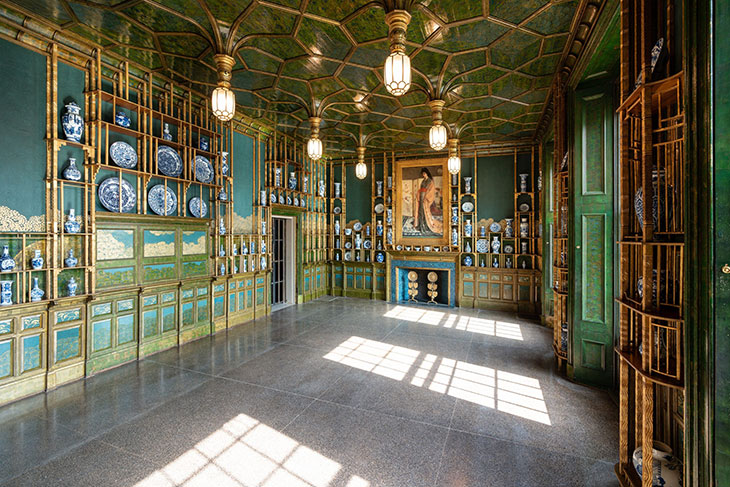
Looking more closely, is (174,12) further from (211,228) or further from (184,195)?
(211,228)

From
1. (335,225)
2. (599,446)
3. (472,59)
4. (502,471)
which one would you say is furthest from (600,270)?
(335,225)

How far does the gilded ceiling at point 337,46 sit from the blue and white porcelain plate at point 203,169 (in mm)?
1207

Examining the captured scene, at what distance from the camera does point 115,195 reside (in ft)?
15.3

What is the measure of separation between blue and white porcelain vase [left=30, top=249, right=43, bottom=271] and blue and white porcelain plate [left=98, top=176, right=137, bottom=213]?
0.97m

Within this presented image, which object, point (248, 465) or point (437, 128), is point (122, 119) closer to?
point (437, 128)

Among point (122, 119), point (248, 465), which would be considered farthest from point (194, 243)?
point (248, 465)

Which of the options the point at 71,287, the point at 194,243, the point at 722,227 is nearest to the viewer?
the point at 722,227

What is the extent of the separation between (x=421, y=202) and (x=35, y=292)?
778 cm

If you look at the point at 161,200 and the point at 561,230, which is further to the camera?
the point at 161,200

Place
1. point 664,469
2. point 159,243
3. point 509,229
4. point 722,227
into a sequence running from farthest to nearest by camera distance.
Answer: point 509,229 → point 159,243 → point 664,469 → point 722,227

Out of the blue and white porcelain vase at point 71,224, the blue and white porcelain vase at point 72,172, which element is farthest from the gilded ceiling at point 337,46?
the blue and white porcelain vase at point 71,224

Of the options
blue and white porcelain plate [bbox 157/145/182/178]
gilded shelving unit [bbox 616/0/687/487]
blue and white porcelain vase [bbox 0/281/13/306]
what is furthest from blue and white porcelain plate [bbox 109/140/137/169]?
gilded shelving unit [bbox 616/0/687/487]

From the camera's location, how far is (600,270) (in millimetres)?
4000

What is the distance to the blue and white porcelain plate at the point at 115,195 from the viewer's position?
4.54m
